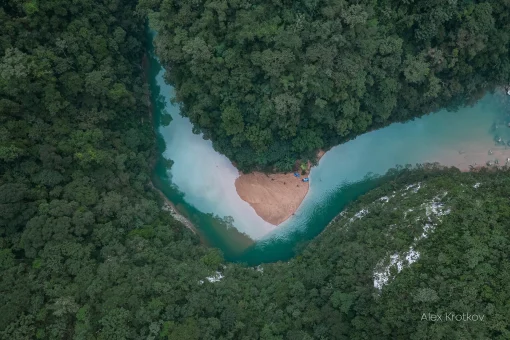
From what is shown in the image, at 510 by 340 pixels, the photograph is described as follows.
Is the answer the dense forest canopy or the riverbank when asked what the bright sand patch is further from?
the dense forest canopy

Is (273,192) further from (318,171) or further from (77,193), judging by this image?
(77,193)

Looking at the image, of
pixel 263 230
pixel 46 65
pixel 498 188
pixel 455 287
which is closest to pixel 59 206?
pixel 46 65

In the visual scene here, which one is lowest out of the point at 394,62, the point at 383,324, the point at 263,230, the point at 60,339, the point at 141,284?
the point at 60,339

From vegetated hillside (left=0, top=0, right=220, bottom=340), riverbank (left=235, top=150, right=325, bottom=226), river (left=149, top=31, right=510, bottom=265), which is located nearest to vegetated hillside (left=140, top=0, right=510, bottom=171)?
riverbank (left=235, top=150, right=325, bottom=226)

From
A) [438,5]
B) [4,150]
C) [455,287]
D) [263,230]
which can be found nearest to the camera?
[455,287]

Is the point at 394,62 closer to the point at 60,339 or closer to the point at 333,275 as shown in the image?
the point at 333,275

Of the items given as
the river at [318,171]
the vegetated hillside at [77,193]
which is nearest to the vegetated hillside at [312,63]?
the river at [318,171]

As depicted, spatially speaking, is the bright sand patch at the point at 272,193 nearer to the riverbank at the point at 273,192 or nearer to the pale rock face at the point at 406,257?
the riverbank at the point at 273,192
